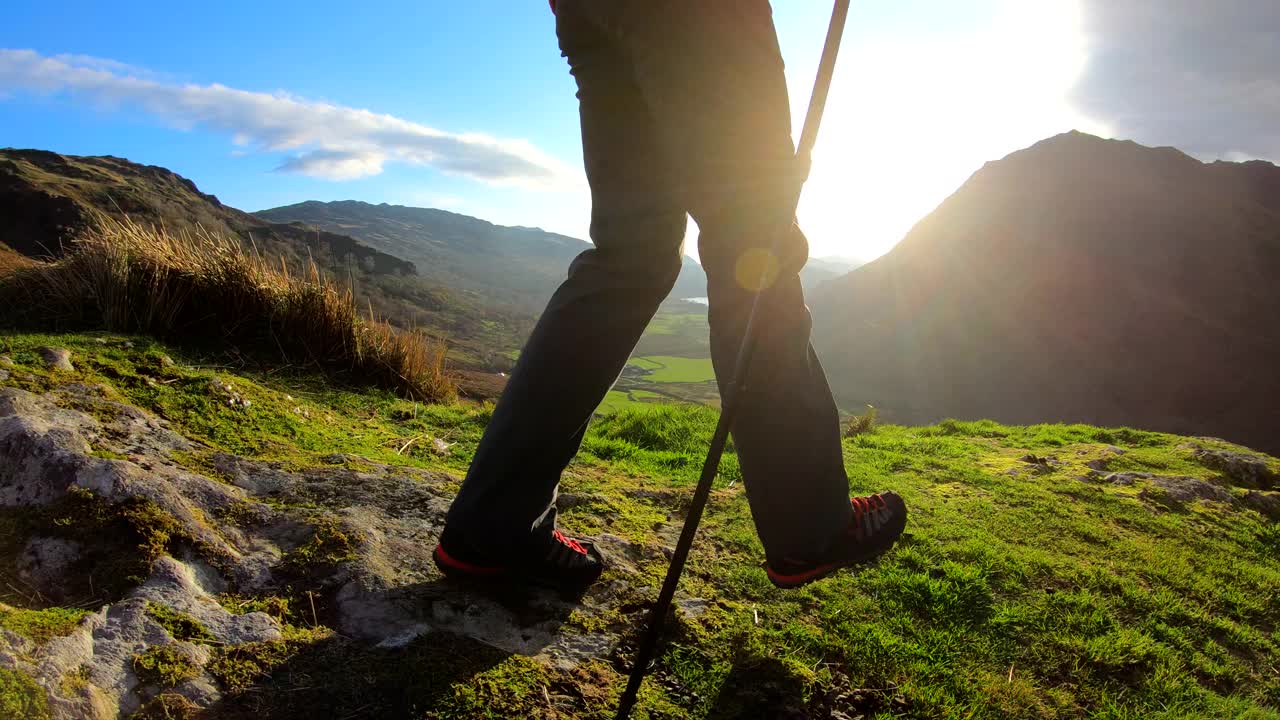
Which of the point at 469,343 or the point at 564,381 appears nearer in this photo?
the point at 564,381

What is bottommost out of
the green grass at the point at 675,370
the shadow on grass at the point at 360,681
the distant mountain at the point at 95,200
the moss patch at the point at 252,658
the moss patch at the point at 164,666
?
the green grass at the point at 675,370

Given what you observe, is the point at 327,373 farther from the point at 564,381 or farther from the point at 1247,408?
the point at 1247,408

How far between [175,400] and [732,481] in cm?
227

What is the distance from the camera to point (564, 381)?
1.47 metres

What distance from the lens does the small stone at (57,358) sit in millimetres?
2285

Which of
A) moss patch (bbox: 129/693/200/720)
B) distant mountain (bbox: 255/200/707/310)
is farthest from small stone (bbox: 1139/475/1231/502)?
distant mountain (bbox: 255/200/707/310)

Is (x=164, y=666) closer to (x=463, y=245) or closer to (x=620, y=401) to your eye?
(x=620, y=401)

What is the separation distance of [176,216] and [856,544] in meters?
32.9

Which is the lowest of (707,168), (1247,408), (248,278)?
(1247,408)

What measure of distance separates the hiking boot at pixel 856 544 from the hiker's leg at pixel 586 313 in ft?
1.96

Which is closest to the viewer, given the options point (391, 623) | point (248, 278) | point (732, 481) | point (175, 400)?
point (391, 623)

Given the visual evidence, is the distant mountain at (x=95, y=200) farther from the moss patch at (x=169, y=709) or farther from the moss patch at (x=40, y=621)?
the moss patch at (x=169, y=709)

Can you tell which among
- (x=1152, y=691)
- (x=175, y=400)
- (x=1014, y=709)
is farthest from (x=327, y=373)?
(x=1152, y=691)

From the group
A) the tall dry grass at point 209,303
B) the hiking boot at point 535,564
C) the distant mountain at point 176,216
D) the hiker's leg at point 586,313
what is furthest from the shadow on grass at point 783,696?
the distant mountain at point 176,216
